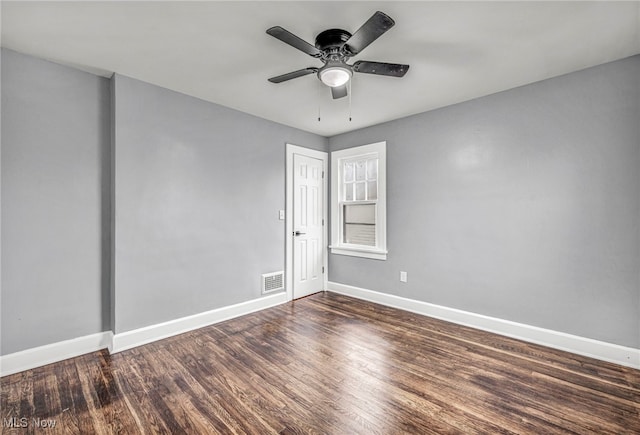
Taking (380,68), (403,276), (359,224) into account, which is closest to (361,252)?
(359,224)

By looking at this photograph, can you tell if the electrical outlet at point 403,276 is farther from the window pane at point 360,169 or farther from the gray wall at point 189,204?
the gray wall at point 189,204

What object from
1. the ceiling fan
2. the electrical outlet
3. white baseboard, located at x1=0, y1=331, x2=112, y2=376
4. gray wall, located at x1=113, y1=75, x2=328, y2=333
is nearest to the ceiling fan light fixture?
the ceiling fan

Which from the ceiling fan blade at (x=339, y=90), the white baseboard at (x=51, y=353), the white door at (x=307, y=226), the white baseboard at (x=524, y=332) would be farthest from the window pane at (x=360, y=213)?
the white baseboard at (x=51, y=353)

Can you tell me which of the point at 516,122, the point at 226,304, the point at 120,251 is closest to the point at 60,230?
the point at 120,251

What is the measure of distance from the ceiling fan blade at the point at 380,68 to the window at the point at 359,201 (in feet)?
6.18

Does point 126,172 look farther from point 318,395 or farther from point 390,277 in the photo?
point 390,277

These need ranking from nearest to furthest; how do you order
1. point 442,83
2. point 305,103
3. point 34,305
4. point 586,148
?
point 34,305
point 586,148
point 442,83
point 305,103

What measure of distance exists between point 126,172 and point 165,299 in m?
1.31

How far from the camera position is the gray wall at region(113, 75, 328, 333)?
2.74m

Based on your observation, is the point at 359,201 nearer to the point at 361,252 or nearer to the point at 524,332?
the point at 361,252

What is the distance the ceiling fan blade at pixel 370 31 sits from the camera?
1.60 m

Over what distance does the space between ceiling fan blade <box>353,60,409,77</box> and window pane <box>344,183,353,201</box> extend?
8.01 ft

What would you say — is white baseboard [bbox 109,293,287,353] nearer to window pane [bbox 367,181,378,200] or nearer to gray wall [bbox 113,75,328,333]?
gray wall [bbox 113,75,328,333]

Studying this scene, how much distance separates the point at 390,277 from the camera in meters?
3.97
